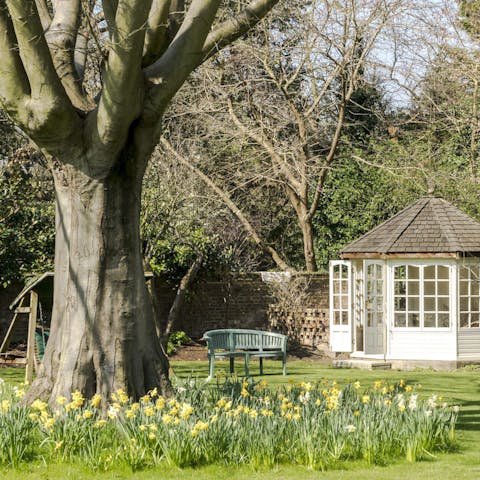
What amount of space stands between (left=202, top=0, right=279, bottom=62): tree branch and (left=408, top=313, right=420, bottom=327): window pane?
12.0m

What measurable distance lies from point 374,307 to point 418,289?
1.03m

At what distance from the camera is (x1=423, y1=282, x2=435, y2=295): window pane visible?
20.5 m

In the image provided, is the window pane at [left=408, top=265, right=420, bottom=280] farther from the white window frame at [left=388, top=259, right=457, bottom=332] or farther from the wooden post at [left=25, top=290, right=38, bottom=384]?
the wooden post at [left=25, top=290, right=38, bottom=384]

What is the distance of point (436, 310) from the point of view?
2044 cm

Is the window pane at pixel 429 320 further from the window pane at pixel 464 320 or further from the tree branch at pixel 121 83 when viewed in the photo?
the tree branch at pixel 121 83

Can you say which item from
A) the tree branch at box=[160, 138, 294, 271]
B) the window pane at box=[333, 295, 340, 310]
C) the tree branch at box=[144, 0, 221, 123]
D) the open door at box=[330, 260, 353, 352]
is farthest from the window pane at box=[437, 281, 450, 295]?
the tree branch at box=[144, 0, 221, 123]

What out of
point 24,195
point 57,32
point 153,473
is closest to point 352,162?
point 24,195

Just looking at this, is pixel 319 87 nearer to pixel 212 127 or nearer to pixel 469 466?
pixel 212 127

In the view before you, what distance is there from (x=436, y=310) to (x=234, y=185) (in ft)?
27.7

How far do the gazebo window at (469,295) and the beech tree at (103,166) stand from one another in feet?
38.5

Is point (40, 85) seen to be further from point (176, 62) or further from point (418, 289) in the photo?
point (418, 289)

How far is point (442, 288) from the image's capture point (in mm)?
20578

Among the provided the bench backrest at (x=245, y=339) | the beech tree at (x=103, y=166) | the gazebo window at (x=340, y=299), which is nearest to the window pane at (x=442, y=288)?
the gazebo window at (x=340, y=299)

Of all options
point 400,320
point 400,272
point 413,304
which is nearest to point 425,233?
point 413,304
